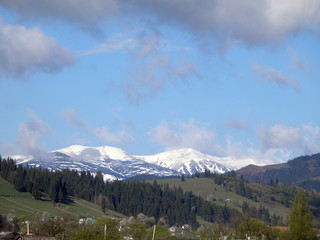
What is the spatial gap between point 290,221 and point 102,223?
64.4m

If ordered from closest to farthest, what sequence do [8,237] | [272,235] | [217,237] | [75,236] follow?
[75,236] < [8,237] < [217,237] < [272,235]

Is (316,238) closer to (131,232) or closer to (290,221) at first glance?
(290,221)

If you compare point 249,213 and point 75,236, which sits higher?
point 249,213

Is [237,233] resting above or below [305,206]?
below

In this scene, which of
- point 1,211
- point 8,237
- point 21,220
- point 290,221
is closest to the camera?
point 8,237

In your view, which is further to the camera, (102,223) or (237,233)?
(102,223)

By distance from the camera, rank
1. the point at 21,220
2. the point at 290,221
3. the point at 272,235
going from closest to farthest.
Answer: the point at 290,221, the point at 272,235, the point at 21,220

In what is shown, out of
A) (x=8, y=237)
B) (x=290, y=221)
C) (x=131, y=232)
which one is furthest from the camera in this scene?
(x=131, y=232)

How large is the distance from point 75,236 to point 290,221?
5241 cm

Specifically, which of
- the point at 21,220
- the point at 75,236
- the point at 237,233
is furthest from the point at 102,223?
the point at 75,236

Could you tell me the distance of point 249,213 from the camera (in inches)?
4284

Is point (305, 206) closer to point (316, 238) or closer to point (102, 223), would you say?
point (316, 238)

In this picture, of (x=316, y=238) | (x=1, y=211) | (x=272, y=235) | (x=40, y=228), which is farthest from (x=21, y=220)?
(x=316, y=238)

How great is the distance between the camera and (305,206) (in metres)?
114
